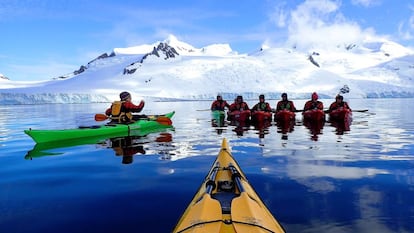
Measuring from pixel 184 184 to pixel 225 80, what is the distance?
81.3 meters

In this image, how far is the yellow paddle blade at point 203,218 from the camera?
8.42 ft

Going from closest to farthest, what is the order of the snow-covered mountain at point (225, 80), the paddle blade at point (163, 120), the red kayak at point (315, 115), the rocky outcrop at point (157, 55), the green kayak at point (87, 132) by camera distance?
the green kayak at point (87, 132) → the paddle blade at point (163, 120) → the red kayak at point (315, 115) → the snow-covered mountain at point (225, 80) → the rocky outcrop at point (157, 55)

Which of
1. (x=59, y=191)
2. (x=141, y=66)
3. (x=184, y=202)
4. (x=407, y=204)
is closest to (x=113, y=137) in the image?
(x=59, y=191)

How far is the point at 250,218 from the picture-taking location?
2.68 m

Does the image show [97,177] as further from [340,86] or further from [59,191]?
[340,86]

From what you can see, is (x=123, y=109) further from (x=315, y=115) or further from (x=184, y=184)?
(x=315, y=115)

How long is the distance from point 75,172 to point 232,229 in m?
4.57

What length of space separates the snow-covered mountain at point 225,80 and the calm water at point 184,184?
62.5 metres

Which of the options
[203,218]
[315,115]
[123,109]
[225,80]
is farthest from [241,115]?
[225,80]

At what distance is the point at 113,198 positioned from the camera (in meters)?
4.72

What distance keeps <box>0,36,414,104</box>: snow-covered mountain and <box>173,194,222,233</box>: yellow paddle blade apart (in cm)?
6767

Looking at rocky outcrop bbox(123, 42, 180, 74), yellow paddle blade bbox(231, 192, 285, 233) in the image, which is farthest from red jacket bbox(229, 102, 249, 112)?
rocky outcrop bbox(123, 42, 180, 74)

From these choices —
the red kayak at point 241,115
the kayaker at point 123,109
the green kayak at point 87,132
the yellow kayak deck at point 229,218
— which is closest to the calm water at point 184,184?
the green kayak at point 87,132

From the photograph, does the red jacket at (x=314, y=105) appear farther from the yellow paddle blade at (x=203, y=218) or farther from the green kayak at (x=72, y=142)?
the yellow paddle blade at (x=203, y=218)
